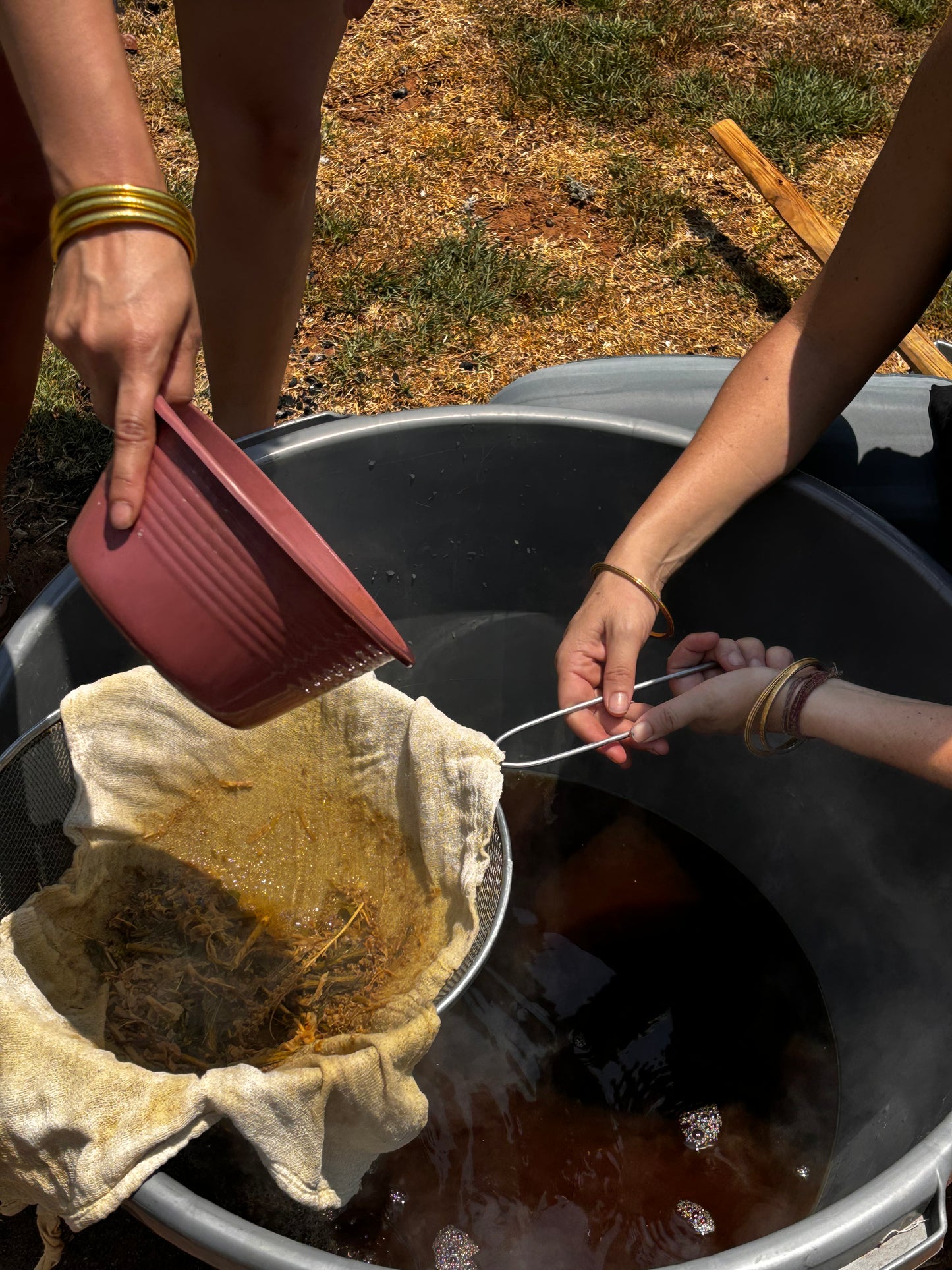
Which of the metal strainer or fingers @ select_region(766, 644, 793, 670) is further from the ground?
fingers @ select_region(766, 644, 793, 670)

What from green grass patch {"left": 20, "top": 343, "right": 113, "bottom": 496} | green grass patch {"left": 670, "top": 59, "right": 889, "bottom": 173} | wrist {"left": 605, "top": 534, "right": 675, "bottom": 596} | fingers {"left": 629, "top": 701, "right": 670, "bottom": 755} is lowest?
green grass patch {"left": 20, "top": 343, "right": 113, "bottom": 496}

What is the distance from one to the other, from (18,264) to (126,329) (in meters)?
0.91

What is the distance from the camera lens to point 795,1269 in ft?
2.72

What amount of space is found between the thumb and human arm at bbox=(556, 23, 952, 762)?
4 centimetres

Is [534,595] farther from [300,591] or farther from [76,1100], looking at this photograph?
[76,1100]

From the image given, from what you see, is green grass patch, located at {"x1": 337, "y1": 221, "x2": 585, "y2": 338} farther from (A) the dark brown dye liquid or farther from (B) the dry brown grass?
(A) the dark brown dye liquid

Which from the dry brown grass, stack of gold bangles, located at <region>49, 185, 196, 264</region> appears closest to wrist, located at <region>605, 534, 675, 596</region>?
stack of gold bangles, located at <region>49, 185, 196, 264</region>

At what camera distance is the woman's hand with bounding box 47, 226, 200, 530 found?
0.85m

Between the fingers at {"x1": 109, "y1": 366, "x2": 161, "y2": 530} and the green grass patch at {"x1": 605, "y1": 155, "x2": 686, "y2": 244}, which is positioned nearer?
the fingers at {"x1": 109, "y1": 366, "x2": 161, "y2": 530}

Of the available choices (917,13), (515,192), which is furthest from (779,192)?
(917,13)

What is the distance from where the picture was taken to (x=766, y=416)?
128 centimetres

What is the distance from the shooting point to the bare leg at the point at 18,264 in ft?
4.60

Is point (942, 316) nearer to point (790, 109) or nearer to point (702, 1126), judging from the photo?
point (790, 109)

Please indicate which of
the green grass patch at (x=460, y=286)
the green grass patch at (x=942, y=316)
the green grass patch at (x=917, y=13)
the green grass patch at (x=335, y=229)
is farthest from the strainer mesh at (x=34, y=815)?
the green grass patch at (x=917, y=13)
